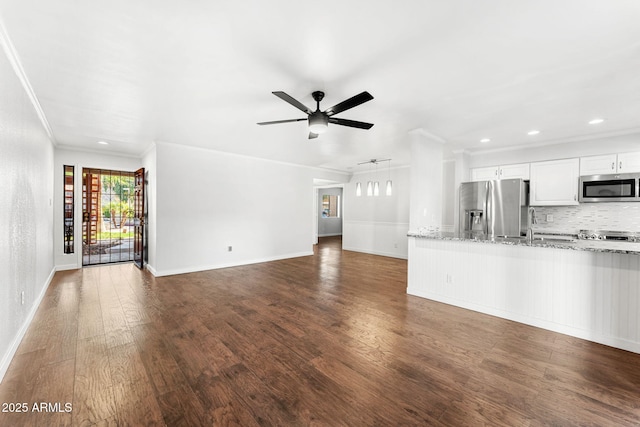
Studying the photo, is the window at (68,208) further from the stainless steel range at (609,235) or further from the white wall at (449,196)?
the stainless steel range at (609,235)

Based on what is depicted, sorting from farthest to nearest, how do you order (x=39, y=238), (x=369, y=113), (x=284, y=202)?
(x=284, y=202)
(x=39, y=238)
(x=369, y=113)

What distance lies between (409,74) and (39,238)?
529cm

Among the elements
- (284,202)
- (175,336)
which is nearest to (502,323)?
(175,336)

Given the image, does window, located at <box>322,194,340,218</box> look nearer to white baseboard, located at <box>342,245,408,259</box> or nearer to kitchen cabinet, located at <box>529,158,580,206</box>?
white baseboard, located at <box>342,245,408,259</box>

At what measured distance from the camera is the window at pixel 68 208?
18.5ft

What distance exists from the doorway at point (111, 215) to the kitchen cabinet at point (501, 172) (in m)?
7.29

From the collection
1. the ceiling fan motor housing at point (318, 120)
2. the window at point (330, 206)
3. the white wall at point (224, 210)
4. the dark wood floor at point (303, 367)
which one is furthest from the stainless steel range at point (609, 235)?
the window at point (330, 206)

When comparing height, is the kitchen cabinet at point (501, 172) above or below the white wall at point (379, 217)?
above

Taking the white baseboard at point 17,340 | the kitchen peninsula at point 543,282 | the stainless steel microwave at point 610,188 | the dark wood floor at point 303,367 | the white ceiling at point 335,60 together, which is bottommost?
the dark wood floor at point 303,367

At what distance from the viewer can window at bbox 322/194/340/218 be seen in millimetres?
12234

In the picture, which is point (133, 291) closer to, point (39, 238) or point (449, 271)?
point (39, 238)

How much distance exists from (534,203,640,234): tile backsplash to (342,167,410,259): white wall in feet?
9.72

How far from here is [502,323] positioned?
3.11 meters

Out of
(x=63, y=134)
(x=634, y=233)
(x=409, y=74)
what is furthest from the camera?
(x=63, y=134)
